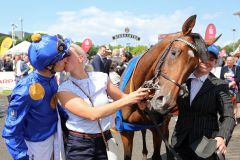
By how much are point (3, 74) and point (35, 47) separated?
52.1 feet

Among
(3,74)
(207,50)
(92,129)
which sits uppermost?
(207,50)

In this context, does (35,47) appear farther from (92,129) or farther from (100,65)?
(100,65)

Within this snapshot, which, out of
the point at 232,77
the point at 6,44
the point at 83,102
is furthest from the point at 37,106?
the point at 6,44

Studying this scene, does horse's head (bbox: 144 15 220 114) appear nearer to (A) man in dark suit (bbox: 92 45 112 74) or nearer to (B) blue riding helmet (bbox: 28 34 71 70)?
(B) blue riding helmet (bbox: 28 34 71 70)

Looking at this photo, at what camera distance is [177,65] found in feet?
9.36

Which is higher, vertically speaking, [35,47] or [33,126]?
[35,47]

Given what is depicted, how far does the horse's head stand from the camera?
2744mm

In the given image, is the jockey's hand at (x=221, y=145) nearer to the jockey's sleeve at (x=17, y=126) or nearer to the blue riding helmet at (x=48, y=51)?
the blue riding helmet at (x=48, y=51)

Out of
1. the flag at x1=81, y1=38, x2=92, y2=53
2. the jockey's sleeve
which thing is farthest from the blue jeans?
the flag at x1=81, y1=38, x2=92, y2=53

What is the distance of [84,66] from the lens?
282 centimetres

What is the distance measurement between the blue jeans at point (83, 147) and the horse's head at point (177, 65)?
21.3 inches

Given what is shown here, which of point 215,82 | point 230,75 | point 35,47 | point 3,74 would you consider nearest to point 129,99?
point 35,47

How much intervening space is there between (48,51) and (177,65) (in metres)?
1.05

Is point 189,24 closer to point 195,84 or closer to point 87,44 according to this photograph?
point 195,84
